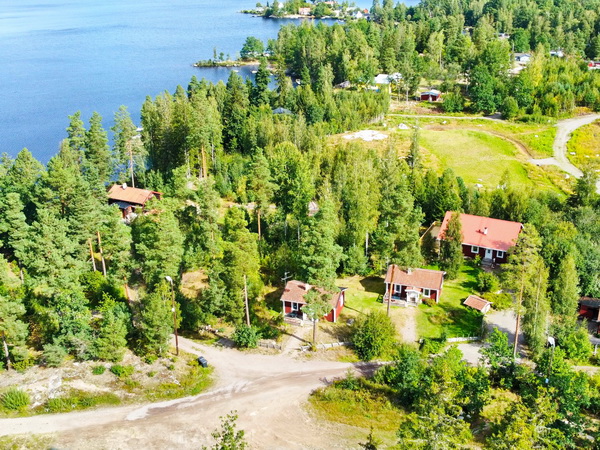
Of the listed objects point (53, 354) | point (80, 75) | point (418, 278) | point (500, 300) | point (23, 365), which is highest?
point (80, 75)

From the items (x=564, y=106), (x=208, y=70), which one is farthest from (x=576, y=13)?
(x=208, y=70)

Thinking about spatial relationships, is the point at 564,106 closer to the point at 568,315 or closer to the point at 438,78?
the point at 438,78

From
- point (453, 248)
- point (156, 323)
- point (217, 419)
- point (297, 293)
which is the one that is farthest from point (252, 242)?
point (453, 248)

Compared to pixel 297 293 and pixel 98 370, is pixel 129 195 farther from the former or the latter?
pixel 98 370

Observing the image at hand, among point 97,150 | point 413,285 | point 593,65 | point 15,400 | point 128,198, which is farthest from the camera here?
point 593,65

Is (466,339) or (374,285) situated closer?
(466,339)

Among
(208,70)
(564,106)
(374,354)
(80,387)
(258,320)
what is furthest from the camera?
(208,70)

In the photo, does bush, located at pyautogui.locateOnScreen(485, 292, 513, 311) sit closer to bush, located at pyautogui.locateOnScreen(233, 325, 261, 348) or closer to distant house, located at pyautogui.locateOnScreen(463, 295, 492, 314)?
distant house, located at pyautogui.locateOnScreen(463, 295, 492, 314)
